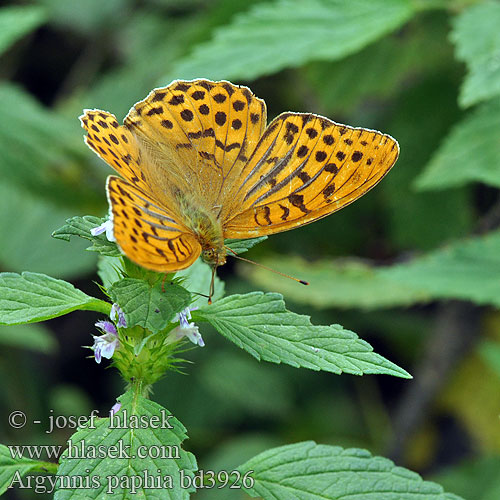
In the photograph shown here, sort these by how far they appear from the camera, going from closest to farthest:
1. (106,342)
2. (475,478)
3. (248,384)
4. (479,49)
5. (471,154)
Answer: (106,342), (479,49), (471,154), (475,478), (248,384)

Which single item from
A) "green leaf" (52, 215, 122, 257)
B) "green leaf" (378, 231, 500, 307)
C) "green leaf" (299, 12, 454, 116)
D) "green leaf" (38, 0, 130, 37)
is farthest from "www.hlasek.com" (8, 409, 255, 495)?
"green leaf" (38, 0, 130, 37)

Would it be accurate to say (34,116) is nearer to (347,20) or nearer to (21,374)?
(21,374)

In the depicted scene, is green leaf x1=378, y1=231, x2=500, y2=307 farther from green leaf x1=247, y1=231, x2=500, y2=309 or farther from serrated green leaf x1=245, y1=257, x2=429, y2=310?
serrated green leaf x1=245, y1=257, x2=429, y2=310

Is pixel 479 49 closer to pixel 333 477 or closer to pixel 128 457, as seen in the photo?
pixel 333 477

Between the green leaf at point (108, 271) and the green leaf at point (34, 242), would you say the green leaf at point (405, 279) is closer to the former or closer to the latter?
the green leaf at point (34, 242)

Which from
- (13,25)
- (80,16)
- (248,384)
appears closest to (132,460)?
(248,384)

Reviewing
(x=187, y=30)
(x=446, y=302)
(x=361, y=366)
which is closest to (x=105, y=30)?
(x=187, y=30)
